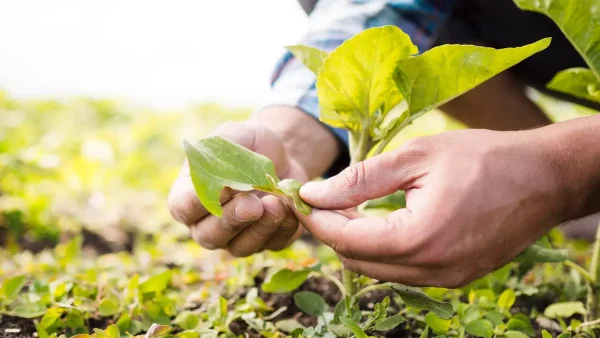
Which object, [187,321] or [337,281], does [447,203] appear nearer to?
[337,281]

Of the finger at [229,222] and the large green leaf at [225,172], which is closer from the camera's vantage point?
the large green leaf at [225,172]

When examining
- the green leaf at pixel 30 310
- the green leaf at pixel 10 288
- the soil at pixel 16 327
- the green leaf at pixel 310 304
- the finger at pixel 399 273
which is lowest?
the green leaf at pixel 310 304

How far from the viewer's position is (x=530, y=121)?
2.52 meters

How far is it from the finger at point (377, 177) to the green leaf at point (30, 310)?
2.21 ft

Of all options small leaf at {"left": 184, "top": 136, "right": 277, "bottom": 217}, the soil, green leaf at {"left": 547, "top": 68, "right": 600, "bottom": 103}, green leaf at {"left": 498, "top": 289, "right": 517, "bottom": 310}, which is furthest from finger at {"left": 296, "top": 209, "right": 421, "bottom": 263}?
the soil

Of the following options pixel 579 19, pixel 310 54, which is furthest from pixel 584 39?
pixel 310 54

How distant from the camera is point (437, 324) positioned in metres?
1.18

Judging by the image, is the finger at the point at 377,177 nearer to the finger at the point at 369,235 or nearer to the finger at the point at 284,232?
the finger at the point at 369,235

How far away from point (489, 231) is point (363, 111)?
1.12 ft

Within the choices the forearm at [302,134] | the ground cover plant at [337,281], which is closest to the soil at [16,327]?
the ground cover plant at [337,281]

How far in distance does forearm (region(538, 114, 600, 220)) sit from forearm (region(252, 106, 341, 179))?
0.77 meters

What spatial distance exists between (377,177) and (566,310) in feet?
2.04

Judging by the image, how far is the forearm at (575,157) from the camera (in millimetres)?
998

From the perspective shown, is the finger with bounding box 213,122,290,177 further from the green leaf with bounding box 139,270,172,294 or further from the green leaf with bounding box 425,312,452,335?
the green leaf with bounding box 425,312,452,335
